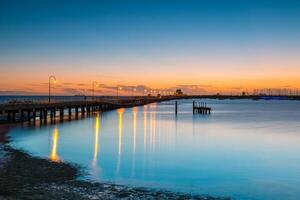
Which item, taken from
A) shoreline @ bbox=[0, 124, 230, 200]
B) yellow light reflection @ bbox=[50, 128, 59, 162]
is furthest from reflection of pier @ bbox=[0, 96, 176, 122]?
shoreline @ bbox=[0, 124, 230, 200]

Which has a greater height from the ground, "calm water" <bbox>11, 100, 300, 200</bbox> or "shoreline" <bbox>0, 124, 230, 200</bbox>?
"shoreline" <bbox>0, 124, 230, 200</bbox>

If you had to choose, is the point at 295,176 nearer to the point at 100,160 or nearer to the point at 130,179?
the point at 130,179

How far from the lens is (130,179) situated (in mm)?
18156

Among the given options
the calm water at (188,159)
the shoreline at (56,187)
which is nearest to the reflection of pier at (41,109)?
the calm water at (188,159)

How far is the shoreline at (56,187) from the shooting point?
13.8 metres

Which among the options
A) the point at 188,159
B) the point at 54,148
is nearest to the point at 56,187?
the point at 188,159

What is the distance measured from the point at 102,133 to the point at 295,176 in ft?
78.5

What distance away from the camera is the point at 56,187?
14.9m

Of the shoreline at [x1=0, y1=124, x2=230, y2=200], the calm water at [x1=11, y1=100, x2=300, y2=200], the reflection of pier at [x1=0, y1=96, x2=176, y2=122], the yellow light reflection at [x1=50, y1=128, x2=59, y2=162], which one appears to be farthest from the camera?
the reflection of pier at [x1=0, y1=96, x2=176, y2=122]

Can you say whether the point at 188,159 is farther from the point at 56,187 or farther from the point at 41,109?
the point at 41,109

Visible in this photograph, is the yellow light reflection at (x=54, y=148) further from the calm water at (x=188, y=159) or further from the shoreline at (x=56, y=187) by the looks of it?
the shoreline at (x=56, y=187)

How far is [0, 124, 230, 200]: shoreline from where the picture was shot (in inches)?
545

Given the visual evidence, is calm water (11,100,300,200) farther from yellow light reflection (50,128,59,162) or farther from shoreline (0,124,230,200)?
shoreline (0,124,230,200)

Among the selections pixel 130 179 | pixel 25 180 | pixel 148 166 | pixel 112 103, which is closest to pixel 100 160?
pixel 148 166
